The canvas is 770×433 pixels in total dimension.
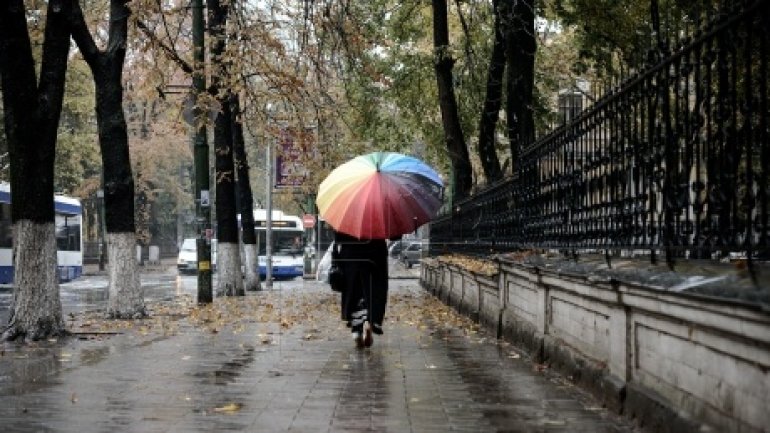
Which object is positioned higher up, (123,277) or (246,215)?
(246,215)

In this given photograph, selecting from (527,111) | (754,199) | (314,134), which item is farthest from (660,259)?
(314,134)

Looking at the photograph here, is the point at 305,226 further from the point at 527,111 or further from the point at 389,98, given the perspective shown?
the point at 527,111

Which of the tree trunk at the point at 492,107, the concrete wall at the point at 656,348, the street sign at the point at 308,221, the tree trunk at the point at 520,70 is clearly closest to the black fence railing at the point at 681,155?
the concrete wall at the point at 656,348

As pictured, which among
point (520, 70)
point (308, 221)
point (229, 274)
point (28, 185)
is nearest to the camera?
point (28, 185)

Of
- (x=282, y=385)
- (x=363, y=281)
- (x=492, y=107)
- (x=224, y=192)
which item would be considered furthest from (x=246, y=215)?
(x=282, y=385)

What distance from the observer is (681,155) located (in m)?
6.80

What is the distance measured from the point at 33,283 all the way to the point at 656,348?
9353mm

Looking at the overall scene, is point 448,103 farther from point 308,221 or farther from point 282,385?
point 308,221

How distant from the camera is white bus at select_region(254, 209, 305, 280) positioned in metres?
46.2

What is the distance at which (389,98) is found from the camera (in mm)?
30984

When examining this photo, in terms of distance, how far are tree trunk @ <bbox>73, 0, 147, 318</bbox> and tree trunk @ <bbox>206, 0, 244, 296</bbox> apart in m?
5.82

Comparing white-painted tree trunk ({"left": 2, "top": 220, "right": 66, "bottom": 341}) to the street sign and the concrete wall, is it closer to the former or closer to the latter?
the concrete wall

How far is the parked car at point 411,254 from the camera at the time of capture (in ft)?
211

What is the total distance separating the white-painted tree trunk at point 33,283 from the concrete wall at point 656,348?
6.38 m
